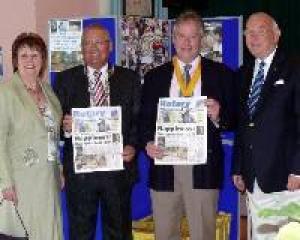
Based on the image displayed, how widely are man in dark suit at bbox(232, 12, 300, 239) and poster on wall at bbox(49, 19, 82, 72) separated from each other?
1.27 m

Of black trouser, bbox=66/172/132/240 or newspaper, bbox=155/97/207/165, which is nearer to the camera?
newspaper, bbox=155/97/207/165

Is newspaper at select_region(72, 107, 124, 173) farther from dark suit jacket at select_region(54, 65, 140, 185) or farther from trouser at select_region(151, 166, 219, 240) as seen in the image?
trouser at select_region(151, 166, 219, 240)

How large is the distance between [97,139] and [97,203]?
1.31 ft

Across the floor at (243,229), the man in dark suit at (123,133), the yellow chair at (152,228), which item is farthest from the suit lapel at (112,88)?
the floor at (243,229)

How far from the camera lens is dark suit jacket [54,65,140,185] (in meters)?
3.25

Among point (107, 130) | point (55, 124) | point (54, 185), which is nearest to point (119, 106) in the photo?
point (107, 130)

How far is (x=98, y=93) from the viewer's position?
3230 mm

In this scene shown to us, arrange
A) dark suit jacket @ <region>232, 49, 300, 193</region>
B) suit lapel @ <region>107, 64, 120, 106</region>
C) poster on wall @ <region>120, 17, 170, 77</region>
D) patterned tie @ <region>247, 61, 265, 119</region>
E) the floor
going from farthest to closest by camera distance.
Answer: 1. the floor
2. poster on wall @ <region>120, 17, 170, 77</region>
3. suit lapel @ <region>107, 64, 120, 106</region>
4. patterned tie @ <region>247, 61, 265, 119</region>
5. dark suit jacket @ <region>232, 49, 300, 193</region>

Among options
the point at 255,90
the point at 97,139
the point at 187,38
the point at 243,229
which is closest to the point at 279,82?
the point at 255,90

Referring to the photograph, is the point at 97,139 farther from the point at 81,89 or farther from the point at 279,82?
the point at 279,82

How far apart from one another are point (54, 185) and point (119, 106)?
577 millimetres

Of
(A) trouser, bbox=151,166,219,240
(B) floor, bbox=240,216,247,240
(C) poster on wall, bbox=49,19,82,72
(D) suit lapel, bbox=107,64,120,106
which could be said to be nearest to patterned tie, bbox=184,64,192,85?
(D) suit lapel, bbox=107,64,120,106

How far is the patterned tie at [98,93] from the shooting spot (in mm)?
3229

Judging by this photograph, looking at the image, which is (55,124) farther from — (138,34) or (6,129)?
(138,34)
